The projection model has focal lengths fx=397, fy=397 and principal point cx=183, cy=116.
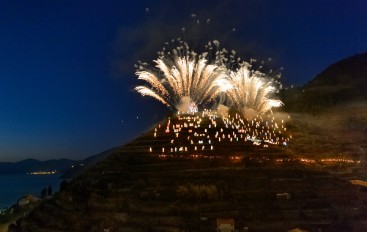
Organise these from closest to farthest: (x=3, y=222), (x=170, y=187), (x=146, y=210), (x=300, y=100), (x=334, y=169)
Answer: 1. (x=146, y=210)
2. (x=170, y=187)
3. (x=334, y=169)
4. (x=3, y=222)
5. (x=300, y=100)

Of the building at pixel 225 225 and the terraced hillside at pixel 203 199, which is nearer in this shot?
the building at pixel 225 225

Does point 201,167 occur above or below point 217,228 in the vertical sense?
above

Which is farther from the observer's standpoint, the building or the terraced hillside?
the terraced hillside

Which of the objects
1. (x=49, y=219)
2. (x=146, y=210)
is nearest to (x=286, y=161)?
(x=146, y=210)

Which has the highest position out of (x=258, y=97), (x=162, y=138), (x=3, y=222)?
(x=258, y=97)

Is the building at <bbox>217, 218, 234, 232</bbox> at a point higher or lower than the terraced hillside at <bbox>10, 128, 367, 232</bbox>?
lower

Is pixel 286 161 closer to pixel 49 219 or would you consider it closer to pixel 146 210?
pixel 146 210

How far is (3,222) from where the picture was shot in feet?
176

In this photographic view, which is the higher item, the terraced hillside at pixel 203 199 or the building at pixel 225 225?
the terraced hillside at pixel 203 199

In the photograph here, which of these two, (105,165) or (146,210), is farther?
(105,165)

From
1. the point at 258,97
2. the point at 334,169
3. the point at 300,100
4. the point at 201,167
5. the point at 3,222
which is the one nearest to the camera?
the point at 201,167

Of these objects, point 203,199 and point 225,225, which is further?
point 203,199

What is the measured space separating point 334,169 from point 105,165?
27142 mm

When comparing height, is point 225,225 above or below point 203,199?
below
